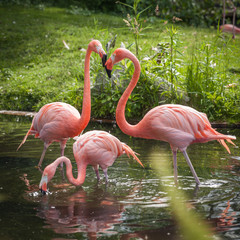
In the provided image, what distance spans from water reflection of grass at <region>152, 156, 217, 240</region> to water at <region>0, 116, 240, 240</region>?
0.04m

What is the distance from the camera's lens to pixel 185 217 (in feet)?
11.0

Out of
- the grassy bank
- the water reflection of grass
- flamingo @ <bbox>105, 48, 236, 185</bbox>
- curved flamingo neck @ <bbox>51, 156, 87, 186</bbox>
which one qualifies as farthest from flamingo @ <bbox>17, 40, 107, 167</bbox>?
the grassy bank

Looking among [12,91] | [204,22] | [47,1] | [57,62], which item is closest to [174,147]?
[12,91]

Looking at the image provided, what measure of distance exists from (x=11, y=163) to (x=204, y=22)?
30.7 ft

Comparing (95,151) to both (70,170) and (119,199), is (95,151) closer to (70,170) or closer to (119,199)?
(70,170)

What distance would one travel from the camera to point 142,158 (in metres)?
5.15

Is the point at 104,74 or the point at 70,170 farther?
the point at 104,74

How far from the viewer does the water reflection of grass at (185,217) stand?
120 inches

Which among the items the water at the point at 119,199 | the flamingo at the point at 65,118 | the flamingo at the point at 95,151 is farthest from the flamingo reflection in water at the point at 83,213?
the flamingo at the point at 65,118

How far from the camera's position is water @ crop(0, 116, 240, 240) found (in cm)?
314

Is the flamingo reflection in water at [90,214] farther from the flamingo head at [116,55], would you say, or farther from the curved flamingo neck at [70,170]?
the flamingo head at [116,55]

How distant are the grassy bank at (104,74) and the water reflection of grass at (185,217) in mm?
2652

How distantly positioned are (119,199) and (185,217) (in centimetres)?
73

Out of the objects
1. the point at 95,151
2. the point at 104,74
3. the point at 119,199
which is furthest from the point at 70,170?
the point at 104,74
